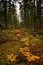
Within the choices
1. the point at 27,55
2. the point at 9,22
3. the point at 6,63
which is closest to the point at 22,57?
the point at 27,55

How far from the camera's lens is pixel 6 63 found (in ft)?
25.2

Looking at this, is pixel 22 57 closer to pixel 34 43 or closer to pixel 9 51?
pixel 9 51

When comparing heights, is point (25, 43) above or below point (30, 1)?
below

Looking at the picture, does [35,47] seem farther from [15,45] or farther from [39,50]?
[15,45]

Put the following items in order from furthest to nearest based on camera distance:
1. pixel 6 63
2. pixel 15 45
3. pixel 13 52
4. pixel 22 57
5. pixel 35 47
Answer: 1. pixel 15 45
2. pixel 35 47
3. pixel 13 52
4. pixel 22 57
5. pixel 6 63

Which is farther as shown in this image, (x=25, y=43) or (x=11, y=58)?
(x=25, y=43)

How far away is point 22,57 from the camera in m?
8.20

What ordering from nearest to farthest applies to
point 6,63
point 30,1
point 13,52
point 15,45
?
point 6,63
point 13,52
point 15,45
point 30,1

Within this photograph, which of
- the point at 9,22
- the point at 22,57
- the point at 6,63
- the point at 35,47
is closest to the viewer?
the point at 6,63

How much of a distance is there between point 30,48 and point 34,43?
48.1 inches

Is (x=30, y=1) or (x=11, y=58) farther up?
(x=30, y=1)

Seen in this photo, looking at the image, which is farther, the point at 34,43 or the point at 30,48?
the point at 34,43

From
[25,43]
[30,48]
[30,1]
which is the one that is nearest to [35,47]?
[30,48]

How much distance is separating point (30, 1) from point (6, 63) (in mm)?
12840
